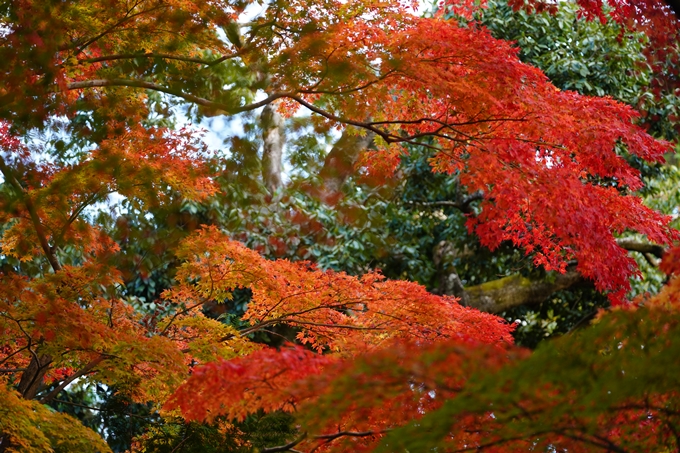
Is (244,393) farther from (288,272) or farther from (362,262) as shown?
(362,262)

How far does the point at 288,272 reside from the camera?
13.8ft

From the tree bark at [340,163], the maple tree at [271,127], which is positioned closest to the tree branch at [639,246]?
the maple tree at [271,127]

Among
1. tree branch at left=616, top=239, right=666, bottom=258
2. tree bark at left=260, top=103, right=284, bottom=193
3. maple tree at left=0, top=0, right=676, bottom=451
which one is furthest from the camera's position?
tree bark at left=260, top=103, right=284, bottom=193

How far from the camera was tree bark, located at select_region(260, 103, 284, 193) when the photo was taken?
27.1 feet

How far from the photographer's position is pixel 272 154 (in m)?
8.59

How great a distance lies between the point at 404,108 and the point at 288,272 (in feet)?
3.90

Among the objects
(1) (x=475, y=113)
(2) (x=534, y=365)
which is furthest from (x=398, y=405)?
(1) (x=475, y=113)

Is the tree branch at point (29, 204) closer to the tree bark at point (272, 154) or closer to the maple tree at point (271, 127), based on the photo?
the maple tree at point (271, 127)

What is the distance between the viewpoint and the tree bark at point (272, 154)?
8258 mm

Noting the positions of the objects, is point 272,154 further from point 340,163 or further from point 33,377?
point 33,377

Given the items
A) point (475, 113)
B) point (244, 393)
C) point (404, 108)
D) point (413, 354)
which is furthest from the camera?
point (404, 108)

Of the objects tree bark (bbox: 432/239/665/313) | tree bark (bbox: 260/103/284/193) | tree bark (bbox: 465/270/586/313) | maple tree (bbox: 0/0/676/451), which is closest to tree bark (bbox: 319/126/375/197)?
tree bark (bbox: 260/103/284/193)

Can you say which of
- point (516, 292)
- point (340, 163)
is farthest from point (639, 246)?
point (340, 163)

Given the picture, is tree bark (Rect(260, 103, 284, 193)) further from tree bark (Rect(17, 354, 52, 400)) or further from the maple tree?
tree bark (Rect(17, 354, 52, 400))
